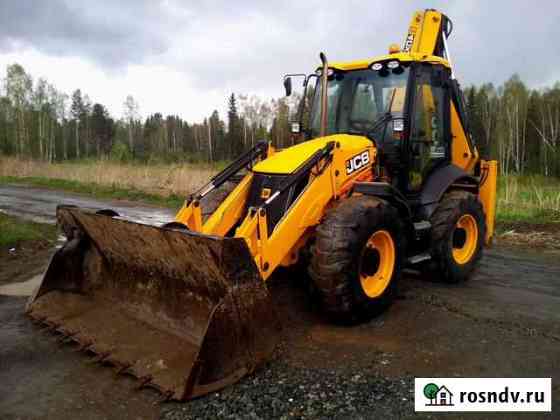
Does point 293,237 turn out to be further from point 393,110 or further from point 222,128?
point 222,128

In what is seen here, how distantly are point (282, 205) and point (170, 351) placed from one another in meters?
1.72

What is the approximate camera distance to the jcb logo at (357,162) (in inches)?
203

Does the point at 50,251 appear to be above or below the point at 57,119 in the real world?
below

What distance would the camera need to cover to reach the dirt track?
3414 mm

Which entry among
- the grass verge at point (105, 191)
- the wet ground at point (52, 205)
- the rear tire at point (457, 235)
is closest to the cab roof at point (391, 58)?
the rear tire at point (457, 235)

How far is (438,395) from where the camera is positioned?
348cm

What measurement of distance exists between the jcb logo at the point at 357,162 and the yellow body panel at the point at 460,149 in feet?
6.15

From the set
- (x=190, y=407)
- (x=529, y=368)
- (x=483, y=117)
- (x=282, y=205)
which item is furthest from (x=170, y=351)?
(x=483, y=117)

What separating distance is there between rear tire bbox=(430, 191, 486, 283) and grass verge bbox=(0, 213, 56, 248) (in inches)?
267

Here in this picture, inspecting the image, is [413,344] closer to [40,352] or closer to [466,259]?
[466,259]

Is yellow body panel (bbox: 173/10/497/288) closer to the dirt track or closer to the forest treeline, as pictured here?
the dirt track

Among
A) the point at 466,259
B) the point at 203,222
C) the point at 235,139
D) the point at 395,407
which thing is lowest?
the point at 395,407

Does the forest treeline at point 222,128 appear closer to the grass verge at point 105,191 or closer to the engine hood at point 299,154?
the grass verge at point 105,191

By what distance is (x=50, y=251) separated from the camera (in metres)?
8.36
